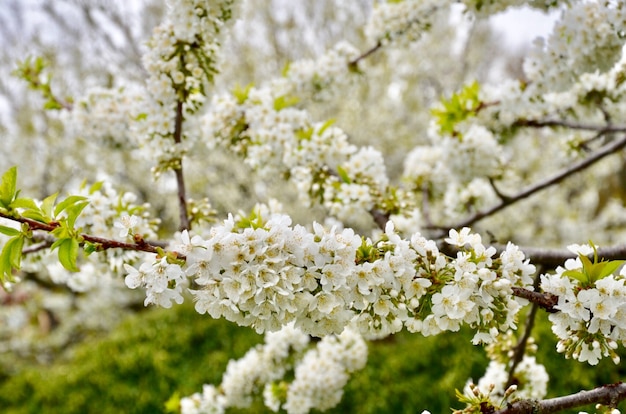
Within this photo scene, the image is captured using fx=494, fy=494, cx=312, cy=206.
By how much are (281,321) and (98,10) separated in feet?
35.3

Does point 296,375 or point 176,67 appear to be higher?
point 176,67

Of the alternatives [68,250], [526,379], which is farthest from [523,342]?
[68,250]

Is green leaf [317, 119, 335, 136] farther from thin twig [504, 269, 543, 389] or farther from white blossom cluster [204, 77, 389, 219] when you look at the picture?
thin twig [504, 269, 543, 389]

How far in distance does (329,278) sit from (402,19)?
256 centimetres

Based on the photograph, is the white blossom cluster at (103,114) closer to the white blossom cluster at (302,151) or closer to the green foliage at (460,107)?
the white blossom cluster at (302,151)

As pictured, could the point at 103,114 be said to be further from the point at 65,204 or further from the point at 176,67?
the point at 65,204

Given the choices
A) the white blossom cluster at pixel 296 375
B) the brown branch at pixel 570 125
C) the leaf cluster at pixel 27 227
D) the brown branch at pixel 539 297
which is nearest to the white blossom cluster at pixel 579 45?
the brown branch at pixel 570 125

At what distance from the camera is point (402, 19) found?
10.9ft

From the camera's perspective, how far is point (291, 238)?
1279 mm

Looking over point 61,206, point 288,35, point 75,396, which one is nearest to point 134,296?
point 75,396

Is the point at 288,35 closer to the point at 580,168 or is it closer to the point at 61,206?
the point at 580,168

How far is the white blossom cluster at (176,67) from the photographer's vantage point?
2336mm

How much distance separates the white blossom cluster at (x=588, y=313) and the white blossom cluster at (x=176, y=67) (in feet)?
6.12

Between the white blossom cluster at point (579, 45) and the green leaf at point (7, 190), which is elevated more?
the white blossom cluster at point (579, 45)
